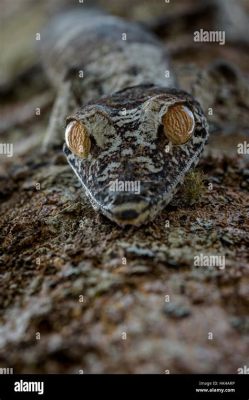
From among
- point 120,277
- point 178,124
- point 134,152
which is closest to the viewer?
point 120,277

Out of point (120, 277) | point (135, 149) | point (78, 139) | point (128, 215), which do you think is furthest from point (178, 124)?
point (120, 277)

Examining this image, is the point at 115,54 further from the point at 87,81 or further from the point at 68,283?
the point at 68,283

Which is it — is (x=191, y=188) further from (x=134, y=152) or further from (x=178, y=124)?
(x=134, y=152)

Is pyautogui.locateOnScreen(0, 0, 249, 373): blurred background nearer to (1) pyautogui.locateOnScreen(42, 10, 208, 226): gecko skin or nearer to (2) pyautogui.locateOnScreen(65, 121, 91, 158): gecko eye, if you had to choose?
(1) pyautogui.locateOnScreen(42, 10, 208, 226): gecko skin

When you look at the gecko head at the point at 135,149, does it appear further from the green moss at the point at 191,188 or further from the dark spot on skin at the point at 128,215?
the green moss at the point at 191,188

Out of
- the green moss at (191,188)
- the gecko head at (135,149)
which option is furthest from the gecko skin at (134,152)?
the green moss at (191,188)

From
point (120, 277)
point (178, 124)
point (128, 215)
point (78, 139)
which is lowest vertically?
point (120, 277)

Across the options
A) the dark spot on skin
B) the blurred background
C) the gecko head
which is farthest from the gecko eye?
the dark spot on skin

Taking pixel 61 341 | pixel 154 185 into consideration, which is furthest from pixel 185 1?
pixel 61 341
